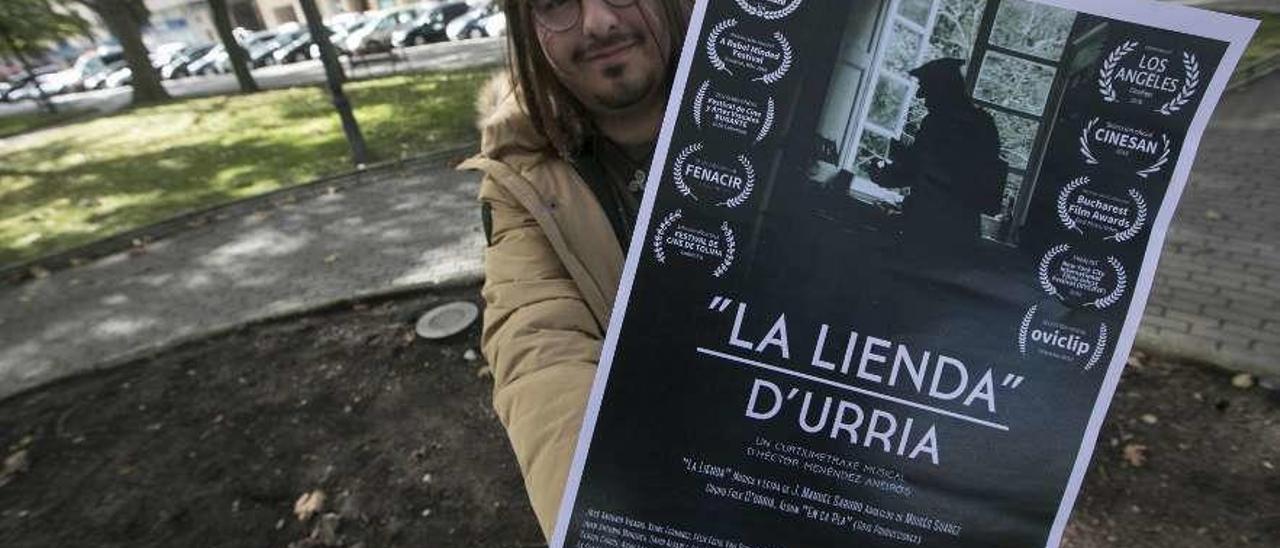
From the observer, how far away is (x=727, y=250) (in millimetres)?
828

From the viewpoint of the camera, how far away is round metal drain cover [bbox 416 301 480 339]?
434 centimetres

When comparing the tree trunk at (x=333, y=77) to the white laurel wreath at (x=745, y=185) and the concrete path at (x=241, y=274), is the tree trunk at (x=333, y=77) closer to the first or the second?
the concrete path at (x=241, y=274)

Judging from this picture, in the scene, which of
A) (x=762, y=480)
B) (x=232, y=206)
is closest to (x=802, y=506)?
(x=762, y=480)

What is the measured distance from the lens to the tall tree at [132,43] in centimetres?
1641

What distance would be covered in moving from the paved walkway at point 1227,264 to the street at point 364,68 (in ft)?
41.1

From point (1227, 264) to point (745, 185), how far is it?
16.0ft

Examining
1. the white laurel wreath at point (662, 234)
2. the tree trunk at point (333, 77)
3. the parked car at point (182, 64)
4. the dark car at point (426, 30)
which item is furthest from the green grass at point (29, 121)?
the white laurel wreath at point (662, 234)

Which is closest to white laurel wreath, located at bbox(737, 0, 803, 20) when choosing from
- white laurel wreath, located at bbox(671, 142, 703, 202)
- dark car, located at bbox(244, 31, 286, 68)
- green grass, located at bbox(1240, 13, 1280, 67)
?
white laurel wreath, located at bbox(671, 142, 703, 202)

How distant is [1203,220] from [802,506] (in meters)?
5.46

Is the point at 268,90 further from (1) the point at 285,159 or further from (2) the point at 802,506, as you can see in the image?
(2) the point at 802,506

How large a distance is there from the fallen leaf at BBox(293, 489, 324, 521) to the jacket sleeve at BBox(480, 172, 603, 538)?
7.49 ft

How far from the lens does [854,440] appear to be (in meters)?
0.84

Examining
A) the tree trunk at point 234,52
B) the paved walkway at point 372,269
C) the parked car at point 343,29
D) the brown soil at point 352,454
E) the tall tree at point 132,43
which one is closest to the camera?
the brown soil at point 352,454

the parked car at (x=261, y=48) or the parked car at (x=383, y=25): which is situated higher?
the parked car at (x=383, y=25)
